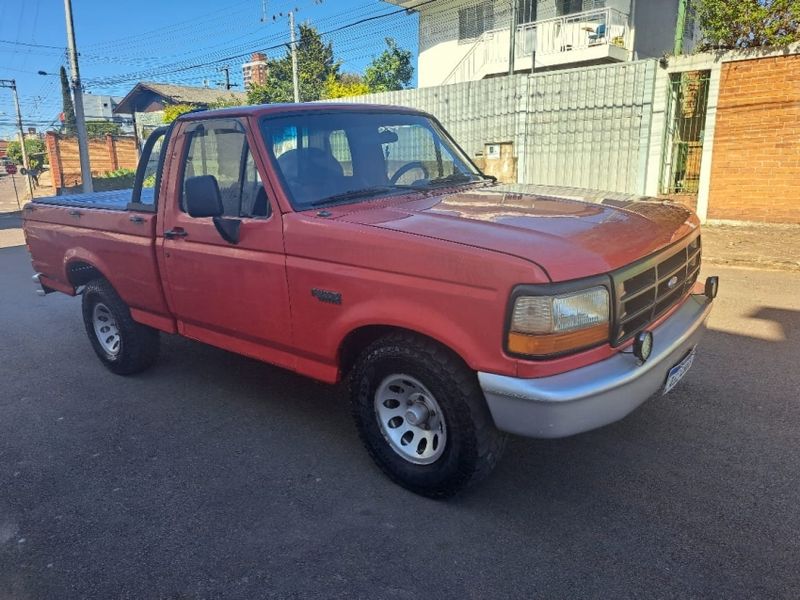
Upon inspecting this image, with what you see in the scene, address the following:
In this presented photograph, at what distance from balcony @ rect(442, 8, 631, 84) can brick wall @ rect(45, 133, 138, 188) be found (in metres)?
19.4

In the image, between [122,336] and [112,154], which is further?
[112,154]

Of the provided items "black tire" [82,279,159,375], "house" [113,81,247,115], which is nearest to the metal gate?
"black tire" [82,279,159,375]

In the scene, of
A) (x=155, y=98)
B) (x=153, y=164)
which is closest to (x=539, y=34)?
(x=153, y=164)

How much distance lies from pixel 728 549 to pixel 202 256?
3.23m

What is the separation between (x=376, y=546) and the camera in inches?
109

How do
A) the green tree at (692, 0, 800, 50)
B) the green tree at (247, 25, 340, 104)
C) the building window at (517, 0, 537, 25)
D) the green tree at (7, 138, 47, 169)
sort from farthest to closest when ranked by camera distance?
the green tree at (247, 25, 340, 104)
the green tree at (7, 138, 47, 169)
the building window at (517, 0, 537, 25)
the green tree at (692, 0, 800, 50)

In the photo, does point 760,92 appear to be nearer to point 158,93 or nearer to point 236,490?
point 236,490

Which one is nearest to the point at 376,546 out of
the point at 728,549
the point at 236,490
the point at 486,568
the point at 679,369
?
the point at 486,568

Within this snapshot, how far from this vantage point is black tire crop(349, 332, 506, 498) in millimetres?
2779

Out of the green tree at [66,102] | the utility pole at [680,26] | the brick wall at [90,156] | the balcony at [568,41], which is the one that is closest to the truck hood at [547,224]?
the utility pole at [680,26]

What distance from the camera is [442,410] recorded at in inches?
113

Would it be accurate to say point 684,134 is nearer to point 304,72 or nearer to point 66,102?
point 304,72

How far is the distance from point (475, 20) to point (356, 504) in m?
25.1

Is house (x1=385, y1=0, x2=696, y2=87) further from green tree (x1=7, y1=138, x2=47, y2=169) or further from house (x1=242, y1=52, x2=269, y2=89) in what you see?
house (x1=242, y1=52, x2=269, y2=89)
